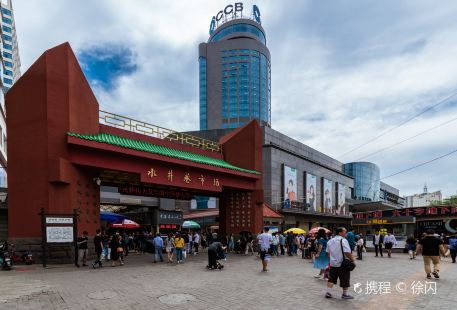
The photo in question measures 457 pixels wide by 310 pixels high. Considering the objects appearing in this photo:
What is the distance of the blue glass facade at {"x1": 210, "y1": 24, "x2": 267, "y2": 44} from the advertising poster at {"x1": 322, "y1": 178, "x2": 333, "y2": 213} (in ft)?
218

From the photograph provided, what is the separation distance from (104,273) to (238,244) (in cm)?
1189

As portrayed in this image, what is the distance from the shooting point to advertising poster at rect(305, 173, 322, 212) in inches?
2251

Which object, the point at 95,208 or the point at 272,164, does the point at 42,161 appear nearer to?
the point at 95,208

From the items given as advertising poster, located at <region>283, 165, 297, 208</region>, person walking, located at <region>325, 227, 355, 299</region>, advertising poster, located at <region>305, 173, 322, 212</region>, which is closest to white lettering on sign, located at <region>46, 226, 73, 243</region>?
person walking, located at <region>325, 227, 355, 299</region>

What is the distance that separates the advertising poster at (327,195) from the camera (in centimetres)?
6394

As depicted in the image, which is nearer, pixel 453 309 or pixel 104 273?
pixel 453 309

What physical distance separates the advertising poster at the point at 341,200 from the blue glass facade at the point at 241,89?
4112cm

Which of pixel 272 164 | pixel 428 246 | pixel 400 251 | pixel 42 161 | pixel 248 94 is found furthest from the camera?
pixel 248 94

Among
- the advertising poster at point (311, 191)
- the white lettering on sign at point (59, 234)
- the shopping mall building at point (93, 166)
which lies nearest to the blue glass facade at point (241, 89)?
the advertising poster at point (311, 191)

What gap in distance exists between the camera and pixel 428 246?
1172cm

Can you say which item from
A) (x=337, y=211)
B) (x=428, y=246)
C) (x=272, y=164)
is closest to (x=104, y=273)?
(x=428, y=246)

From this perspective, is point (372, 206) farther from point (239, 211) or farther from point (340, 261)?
point (340, 261)

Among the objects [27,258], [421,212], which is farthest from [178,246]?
[421,212]

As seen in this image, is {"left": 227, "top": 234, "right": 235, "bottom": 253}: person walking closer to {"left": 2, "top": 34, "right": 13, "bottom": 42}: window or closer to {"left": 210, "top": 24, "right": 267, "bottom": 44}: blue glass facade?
{"left": 210, "top": 24, "right": 267, "bottom": 44}: blue glass facade
